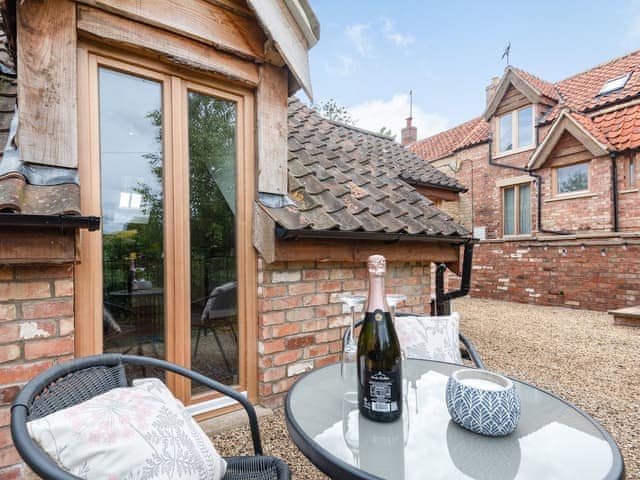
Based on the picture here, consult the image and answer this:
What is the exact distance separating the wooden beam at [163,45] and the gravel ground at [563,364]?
245cm

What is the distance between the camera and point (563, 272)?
8.02m

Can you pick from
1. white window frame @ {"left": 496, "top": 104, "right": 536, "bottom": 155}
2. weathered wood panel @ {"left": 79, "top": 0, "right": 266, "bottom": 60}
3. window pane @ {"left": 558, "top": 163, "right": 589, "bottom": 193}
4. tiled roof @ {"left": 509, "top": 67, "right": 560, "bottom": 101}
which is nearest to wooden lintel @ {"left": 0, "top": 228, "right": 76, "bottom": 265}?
weathered wood panel @ {"left": 79, "top": 0, "right": 266, "bottom": 60}

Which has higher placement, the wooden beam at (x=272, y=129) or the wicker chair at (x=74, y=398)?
the wooden beam at (x=272, y=129)

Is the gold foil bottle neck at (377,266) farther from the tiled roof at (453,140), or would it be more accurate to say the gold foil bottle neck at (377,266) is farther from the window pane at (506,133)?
the tiled roof at (453,140)

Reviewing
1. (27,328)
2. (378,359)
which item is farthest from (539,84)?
(27,328)

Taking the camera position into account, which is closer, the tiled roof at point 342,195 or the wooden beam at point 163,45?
the wooden beam at point 163,45

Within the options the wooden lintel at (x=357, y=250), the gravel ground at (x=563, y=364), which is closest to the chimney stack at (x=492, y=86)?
the gravel ground at (x=563, y=364)

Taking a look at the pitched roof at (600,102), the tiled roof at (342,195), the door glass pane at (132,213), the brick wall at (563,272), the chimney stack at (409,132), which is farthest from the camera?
the chimney stack at (409,132)

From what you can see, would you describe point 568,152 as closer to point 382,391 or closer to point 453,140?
point 453,140

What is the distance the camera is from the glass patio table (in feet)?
3.11

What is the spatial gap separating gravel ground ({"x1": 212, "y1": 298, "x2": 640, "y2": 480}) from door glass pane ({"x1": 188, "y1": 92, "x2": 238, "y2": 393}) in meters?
0.54

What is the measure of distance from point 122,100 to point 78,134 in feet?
1.17

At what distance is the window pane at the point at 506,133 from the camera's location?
36.7 feet

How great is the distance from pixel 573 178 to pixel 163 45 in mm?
11119
